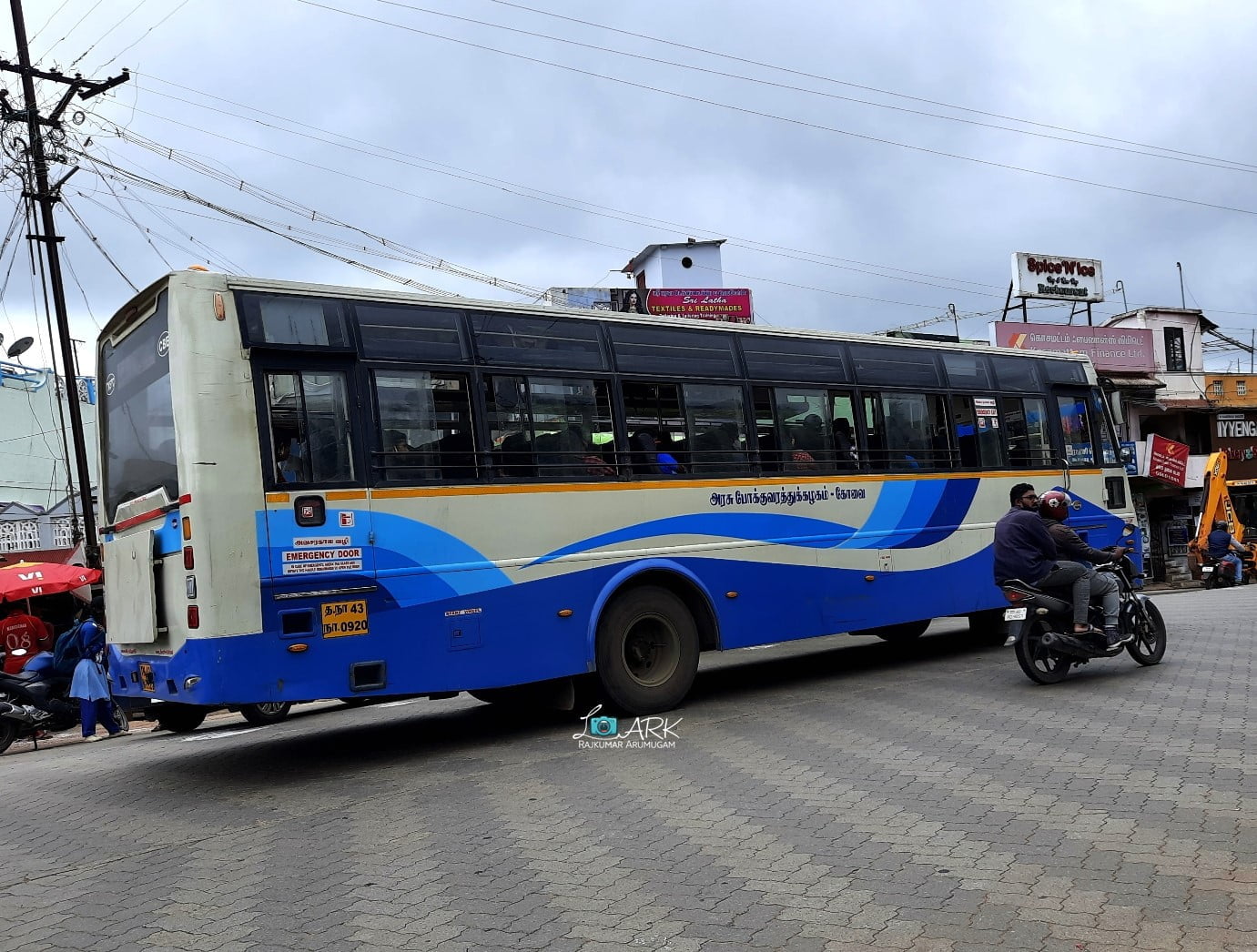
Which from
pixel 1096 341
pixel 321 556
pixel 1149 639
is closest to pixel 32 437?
pixel 321 556

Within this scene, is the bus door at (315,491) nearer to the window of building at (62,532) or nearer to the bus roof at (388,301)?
the bus roof at (388,301)

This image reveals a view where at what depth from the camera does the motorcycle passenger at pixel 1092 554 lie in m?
9.66

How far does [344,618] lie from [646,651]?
286cm

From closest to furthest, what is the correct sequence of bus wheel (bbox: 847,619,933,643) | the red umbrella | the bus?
the bus < bus wheel (bbox: 847,619,933,643) < the red umbrella

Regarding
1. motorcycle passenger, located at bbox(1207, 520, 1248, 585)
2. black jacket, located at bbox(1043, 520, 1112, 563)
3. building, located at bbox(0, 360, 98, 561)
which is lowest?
motorcycle passenger, located at bbox(1207, 520, 1248, 585)

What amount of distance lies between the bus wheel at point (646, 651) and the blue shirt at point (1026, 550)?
2909 mm

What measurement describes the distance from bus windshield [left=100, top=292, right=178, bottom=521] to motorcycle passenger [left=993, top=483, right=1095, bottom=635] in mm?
6964

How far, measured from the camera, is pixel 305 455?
7.59 m

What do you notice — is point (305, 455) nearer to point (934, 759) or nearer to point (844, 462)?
point (934, 759)

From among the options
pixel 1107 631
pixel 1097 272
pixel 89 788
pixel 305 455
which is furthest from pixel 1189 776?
pixel 1097 272

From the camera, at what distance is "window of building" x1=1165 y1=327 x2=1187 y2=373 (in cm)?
4050

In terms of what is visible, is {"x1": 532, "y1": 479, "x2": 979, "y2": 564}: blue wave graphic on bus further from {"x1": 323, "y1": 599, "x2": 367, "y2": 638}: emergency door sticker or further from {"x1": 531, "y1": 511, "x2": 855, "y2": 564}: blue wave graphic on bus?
{"x1": 323, "y1": 599, "x2": 367, "y2": 638}: emergency door sticker

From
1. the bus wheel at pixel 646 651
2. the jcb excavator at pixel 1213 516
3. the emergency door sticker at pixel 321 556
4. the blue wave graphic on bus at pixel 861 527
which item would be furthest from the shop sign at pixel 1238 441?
the emergency door sticker at pixel 321 556

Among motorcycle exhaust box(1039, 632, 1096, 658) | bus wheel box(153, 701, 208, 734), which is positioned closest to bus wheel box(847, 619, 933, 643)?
motorcycle exhaust box(1039, 632, 1096, 658)
